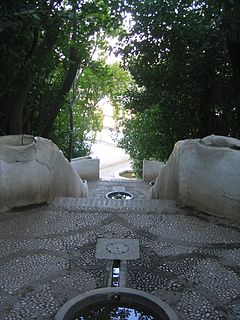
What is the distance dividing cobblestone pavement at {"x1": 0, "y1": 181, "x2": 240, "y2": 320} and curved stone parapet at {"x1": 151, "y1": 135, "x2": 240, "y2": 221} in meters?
0.15

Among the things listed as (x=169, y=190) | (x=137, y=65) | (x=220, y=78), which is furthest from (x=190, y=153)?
(x=137, y=65)

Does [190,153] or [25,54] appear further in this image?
[25,54]

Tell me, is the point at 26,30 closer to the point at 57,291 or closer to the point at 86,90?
the point at 57,291

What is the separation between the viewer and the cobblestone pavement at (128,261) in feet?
7.27

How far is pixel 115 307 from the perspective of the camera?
85.1 inches

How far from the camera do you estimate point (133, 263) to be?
2719 millimetres

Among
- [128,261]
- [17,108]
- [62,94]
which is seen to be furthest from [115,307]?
[62,94]

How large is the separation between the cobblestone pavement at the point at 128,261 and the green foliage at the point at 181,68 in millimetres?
2645

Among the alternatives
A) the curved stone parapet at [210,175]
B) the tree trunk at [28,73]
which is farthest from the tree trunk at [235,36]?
the tree trunk at [28,73]

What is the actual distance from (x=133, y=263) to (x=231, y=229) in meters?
1.15

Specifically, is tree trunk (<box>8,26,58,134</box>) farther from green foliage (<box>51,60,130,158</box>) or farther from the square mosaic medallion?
green foliage (<box>51,60,130,158</box>)

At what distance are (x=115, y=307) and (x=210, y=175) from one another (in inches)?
75.8

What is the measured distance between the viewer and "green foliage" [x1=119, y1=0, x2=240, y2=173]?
581cm

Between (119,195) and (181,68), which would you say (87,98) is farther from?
(181,68)
